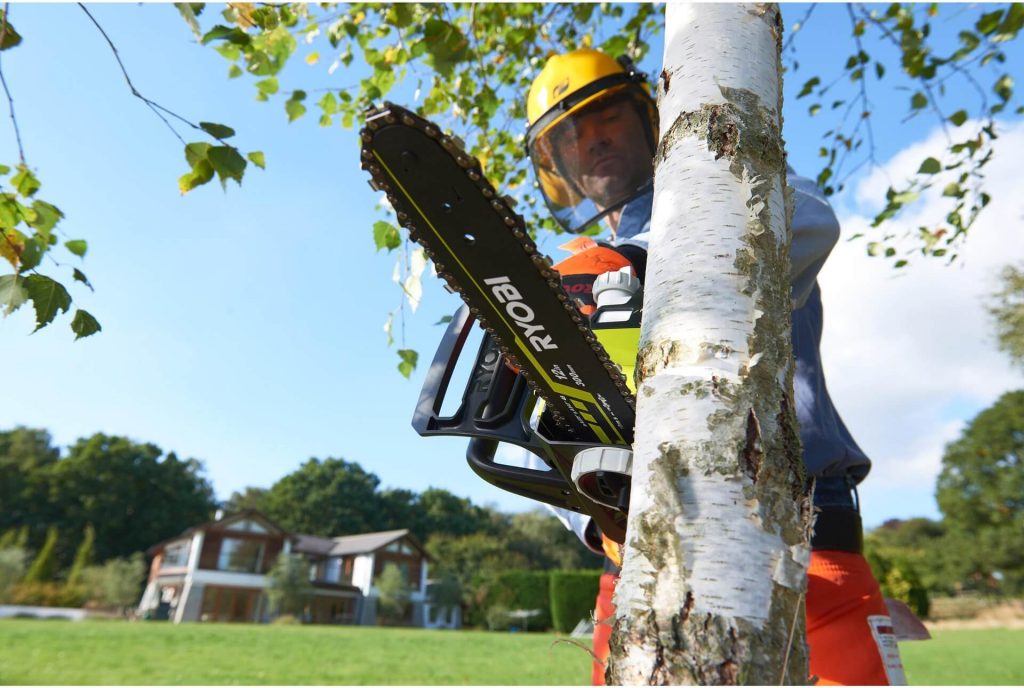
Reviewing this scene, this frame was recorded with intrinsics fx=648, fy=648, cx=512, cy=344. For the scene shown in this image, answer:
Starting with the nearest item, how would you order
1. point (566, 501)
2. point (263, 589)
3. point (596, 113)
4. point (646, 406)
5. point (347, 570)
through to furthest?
point (646, 406) < point (566, 501) < point (596, 113) < point (263, 589) < point (347, 570)

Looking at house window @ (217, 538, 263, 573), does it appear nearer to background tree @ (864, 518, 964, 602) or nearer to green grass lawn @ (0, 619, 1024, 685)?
green grass lawn @ (0, 619, 1024, 685)

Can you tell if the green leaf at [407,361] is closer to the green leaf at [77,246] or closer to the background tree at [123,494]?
the green leaf at [77,246]

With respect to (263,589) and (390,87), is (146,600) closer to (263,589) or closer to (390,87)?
(263,589)

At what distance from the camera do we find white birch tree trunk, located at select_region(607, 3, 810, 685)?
0.74 m

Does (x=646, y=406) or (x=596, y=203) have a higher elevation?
(x=596, y=203)

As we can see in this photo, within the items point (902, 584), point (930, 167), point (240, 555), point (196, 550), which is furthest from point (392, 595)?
point (930, 167)

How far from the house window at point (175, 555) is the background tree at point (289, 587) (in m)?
8.47

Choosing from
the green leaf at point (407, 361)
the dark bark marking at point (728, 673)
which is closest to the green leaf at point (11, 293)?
the green leaf at point (407, 361)

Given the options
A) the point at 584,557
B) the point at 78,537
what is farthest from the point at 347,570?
the point at 78,537

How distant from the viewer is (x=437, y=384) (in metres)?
1.63

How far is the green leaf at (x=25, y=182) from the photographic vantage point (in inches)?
81.6

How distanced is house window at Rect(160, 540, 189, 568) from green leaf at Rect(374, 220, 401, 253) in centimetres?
4827

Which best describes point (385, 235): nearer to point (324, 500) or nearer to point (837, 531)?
point (837, 531)

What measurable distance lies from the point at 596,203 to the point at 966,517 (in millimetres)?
61668
